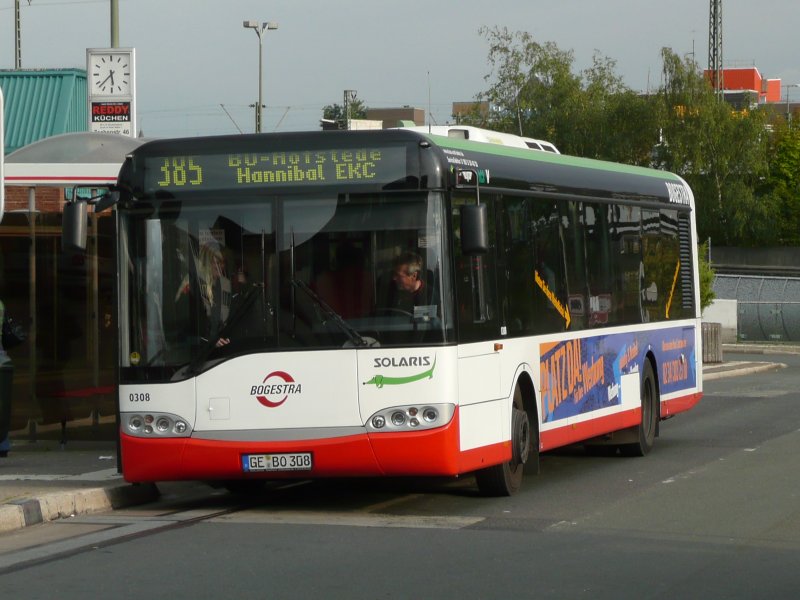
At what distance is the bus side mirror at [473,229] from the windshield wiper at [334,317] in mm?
998

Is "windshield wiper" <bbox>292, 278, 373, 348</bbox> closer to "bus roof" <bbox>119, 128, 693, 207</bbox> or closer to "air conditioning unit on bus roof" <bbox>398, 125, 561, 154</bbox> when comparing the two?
"bus roof" <bbox>119, 128, 693, 207</bbox>

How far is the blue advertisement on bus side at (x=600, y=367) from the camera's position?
13.5 meters

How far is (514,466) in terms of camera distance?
1244 cm

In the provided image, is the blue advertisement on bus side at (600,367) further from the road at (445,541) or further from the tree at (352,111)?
the tree at (352,111)

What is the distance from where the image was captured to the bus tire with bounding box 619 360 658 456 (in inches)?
641

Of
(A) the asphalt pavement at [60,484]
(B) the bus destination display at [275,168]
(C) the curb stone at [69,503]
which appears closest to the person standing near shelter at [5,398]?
(A) the asphalt pavement at [60,484]

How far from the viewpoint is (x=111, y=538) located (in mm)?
10312

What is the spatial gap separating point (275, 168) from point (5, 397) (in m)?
4.53

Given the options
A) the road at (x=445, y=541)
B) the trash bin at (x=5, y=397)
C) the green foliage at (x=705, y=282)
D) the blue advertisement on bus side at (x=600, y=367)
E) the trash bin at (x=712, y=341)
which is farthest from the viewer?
the green foliage at (x=705, y=282)

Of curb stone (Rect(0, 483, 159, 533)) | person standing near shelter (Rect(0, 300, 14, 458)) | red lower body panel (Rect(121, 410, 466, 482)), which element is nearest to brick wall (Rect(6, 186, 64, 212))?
person standing near shelter (Rect(0, 300, 14, 458))

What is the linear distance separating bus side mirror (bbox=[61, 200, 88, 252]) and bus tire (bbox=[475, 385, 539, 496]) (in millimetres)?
3611

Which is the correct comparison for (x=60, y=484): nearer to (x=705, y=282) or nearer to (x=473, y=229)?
(x=473, y=229)

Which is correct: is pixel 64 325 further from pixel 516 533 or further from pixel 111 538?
pixel 516 533

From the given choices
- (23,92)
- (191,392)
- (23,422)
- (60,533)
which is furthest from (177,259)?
(23,92)
